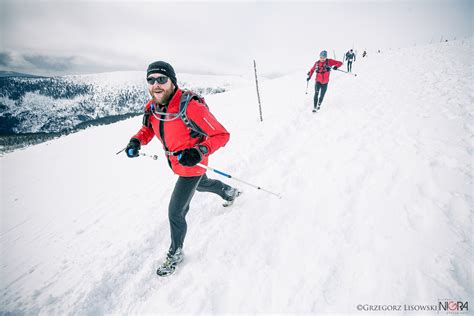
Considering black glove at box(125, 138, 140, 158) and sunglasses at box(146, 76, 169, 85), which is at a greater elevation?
sunglasses at box(146, 76, 169, 85)

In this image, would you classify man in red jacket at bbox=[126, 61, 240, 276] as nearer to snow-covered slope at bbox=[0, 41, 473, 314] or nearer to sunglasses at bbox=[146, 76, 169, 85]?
sunglasses at bbox=[146, 76, 169, 85]

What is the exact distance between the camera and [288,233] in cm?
335

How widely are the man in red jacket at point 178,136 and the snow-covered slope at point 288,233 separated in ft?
2.43

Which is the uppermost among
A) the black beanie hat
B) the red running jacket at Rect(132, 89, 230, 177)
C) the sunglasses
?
the black beanie hat

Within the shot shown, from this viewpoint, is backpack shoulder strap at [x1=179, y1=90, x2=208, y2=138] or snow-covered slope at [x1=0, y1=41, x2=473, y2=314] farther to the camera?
backpack shoulder strap at [x1=179, y1=90, x2=208, y2=138]

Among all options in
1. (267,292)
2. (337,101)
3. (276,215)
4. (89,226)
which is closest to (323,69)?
(337,101)

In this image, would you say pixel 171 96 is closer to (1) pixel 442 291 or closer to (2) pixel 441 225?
(1) pixel 442 291

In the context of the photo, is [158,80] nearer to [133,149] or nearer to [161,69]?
[161,69]

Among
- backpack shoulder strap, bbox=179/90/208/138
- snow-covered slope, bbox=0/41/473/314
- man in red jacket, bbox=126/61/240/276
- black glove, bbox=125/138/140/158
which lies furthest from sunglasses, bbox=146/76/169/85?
snow-covered slope, bbox=0/41/473/314

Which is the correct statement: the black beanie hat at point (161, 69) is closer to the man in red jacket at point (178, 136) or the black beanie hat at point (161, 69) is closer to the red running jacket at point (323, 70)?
the man in red jacket at point (178, 136)

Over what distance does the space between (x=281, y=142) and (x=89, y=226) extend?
5989mm

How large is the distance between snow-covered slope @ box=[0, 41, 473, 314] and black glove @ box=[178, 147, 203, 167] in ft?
5.50

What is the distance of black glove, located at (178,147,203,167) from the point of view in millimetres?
2582

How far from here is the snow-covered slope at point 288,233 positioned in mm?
2502
